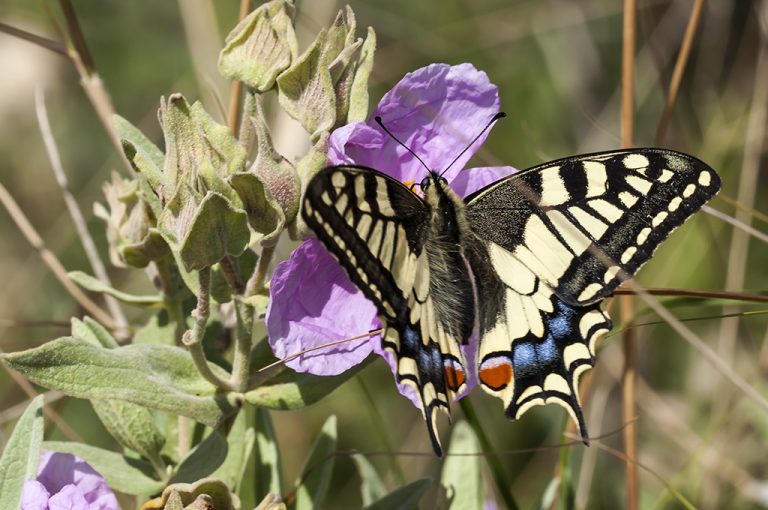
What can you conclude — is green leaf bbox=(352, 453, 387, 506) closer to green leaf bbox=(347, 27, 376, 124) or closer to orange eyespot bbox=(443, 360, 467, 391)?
orange eyespot bbox=(443, 360, 467, 391)

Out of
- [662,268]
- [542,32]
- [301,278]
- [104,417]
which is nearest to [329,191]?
[301,278]

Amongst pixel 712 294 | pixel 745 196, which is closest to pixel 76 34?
pixel 712 294

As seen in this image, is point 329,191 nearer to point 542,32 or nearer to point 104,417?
point 104,417

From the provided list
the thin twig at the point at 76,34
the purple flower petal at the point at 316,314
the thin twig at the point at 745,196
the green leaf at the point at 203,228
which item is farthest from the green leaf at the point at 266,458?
the thin twig at the point at 745,196

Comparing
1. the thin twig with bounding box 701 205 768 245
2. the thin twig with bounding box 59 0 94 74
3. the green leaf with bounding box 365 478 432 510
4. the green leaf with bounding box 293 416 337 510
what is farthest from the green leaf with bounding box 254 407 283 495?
the thin twig with bounding box 701 205 768 245

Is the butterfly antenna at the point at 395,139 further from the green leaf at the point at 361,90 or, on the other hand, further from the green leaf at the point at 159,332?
the green leaf at the point at 159,332

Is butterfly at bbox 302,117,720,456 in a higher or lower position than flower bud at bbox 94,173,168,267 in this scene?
lower
